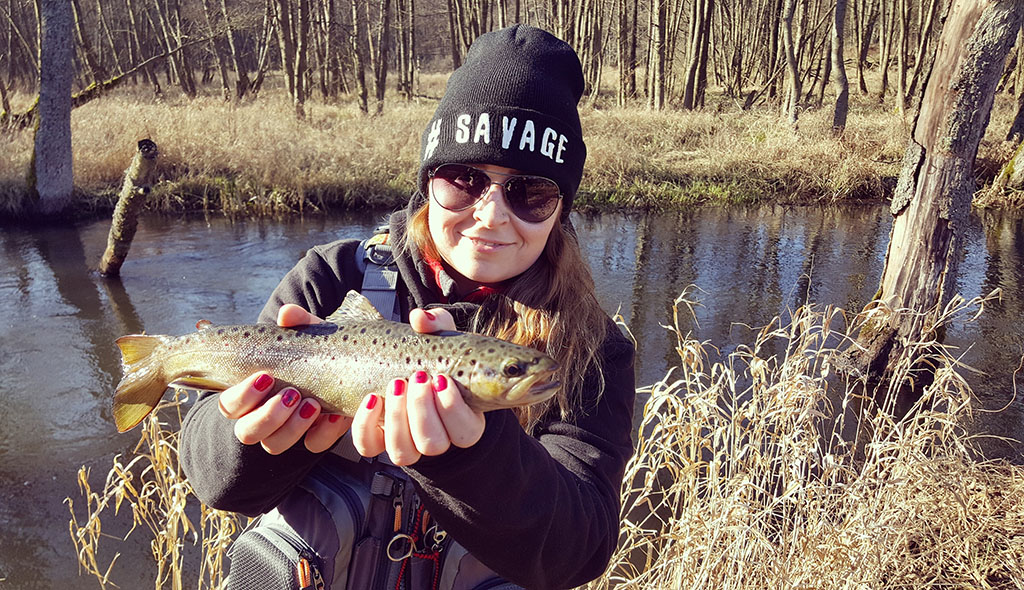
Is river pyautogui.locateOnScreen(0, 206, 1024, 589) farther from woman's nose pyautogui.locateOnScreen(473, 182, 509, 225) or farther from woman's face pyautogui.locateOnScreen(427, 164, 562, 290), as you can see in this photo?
woman's nose pyautogui.locateOnScreen(473, 182, 509, 225)

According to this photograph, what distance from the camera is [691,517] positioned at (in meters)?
3.79

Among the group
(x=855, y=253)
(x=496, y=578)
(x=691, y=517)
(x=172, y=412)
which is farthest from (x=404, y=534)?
(x=855, y=253)

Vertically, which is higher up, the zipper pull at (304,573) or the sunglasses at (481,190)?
the sunglasses at (481,190)

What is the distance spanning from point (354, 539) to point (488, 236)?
Answer: 40.3 inches

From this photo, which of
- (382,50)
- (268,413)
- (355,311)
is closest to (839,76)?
(382,50)

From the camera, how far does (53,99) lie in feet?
41.0

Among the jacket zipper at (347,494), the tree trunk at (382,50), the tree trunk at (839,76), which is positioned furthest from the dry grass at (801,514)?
the tree trunk at (382,50)

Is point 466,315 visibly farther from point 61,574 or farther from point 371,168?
point 371,168

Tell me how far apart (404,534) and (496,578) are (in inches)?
13.0

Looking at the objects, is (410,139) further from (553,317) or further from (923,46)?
(923,46)

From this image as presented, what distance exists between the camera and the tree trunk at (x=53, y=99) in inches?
479

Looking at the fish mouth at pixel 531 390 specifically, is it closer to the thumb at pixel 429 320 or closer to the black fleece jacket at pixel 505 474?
the black fleece jacket at pixel 505 474

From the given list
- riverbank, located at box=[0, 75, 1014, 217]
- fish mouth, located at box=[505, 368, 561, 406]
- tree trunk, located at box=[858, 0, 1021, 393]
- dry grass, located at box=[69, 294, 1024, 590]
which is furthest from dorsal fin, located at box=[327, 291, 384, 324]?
riverbank, located at box=[0, 75, 1014, 217]

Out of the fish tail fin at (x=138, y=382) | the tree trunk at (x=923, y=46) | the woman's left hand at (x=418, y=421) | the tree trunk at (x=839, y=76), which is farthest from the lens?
the tree trunk at (x=923, y=46)
